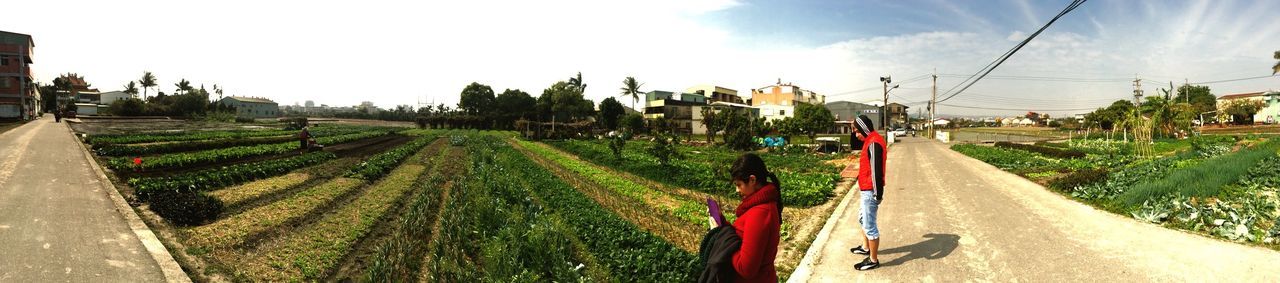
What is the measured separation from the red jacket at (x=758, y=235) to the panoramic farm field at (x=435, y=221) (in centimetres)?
279

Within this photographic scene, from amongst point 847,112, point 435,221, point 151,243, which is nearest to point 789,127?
point 435,221

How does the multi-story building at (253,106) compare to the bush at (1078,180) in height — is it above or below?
above

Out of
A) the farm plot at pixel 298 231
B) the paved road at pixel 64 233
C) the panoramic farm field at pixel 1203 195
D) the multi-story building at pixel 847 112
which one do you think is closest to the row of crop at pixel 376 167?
the farm plot at pixel 298 231

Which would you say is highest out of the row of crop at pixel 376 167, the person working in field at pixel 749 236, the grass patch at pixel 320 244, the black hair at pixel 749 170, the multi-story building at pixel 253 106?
the multi-story building at pixel 253 106

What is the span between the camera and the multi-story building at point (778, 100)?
82312mm

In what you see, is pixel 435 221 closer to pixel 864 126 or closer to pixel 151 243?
pixel 151 243

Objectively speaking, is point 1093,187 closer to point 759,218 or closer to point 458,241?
point 759,218

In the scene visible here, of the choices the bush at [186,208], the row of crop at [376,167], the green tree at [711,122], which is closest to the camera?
the bush at [186,208]

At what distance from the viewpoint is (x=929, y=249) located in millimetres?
7285

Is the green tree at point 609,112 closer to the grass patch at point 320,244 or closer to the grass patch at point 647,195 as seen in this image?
the grass patch at point 647,195

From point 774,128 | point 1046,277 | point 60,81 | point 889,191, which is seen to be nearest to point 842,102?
point 774,128

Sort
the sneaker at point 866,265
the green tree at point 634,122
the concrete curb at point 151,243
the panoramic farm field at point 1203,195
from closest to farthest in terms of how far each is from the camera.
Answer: the sneaker at point 866,265 → the concrete curb at point 151,243 → the panoramic farm field at point 1203,195 → the green tree at point 634,122

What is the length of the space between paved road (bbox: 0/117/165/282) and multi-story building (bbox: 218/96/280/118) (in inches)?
5469

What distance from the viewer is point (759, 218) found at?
9.57 feet
